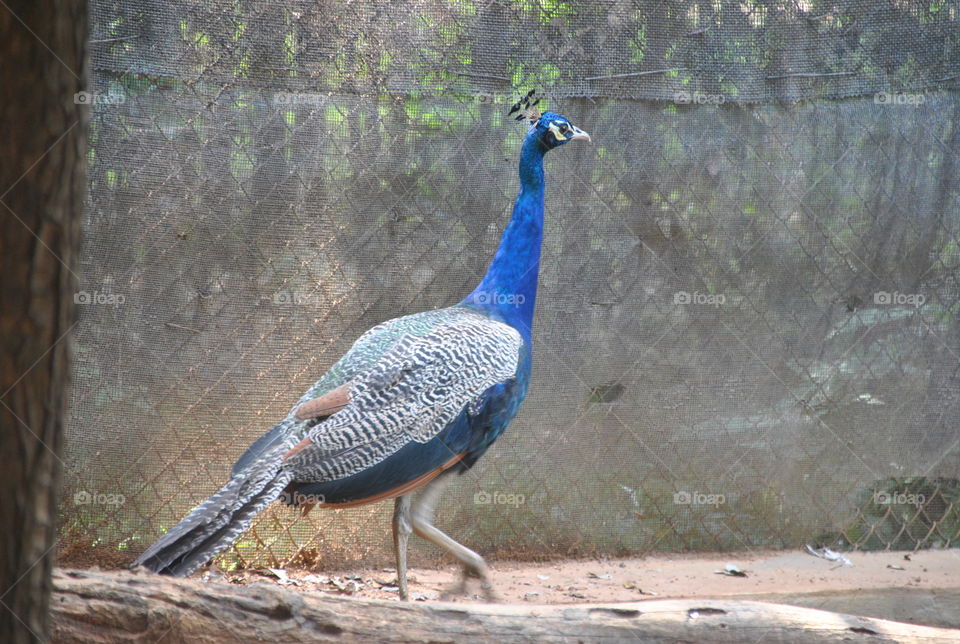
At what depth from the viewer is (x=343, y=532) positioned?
374 centimetres

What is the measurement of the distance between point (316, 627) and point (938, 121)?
11.8 ft

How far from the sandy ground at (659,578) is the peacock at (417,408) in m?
0.39

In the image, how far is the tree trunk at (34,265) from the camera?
1.13 metres

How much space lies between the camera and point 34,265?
115 centimetres

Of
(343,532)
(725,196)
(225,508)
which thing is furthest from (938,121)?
(225,508)

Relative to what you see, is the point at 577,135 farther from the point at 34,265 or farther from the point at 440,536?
the point at 34,265

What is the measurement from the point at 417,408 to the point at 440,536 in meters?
0.51

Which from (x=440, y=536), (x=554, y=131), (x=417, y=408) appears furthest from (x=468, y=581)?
(x=554, y=131)

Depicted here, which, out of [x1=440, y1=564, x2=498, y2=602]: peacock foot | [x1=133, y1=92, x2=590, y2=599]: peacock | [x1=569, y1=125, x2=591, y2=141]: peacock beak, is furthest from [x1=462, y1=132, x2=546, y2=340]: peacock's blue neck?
[x1=440, y1=564, x2=498, y2=602]: peacock foot

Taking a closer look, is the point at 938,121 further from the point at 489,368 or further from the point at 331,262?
the point at 331,262

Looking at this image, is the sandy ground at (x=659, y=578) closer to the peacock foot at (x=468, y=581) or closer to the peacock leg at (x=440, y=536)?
the peacock foot at (x=468, y=581)

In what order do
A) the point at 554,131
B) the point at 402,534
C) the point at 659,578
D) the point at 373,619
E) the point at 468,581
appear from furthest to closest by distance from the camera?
1. the point at 659,578
2. the point at 554,131
3. the point at 468,581
4. the point at 402,534
5. the point at 373,619

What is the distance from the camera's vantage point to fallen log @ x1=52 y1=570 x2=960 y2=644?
6.22 feet

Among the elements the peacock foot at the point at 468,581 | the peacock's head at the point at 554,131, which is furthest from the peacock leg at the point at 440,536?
the peacock's head at the point at 554,131
